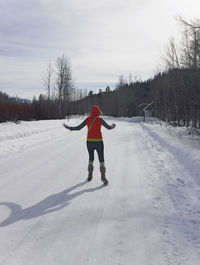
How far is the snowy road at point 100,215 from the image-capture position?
2.88 m

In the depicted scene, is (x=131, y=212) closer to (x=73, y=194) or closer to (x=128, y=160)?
(x=73, y=194)

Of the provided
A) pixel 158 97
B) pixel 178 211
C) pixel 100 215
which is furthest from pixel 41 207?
pixel 158 97

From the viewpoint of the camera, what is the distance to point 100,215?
3996 millimetres

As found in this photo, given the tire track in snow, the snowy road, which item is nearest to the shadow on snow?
the snowy road

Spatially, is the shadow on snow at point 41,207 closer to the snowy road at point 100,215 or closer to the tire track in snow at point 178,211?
the snowy road at point 100,215

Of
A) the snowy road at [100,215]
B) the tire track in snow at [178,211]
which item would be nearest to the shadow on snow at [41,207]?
the snowy road at [100,215]

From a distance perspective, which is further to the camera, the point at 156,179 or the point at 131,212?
the point at 156,179

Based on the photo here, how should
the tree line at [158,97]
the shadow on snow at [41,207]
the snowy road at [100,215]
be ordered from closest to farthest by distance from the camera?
the snowy road at [100,215]
the shadow on snow at [41,207]
the tree line at [158,97]

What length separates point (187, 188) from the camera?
17.7 ft

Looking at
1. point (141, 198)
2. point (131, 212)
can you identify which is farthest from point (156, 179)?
point (131, 212)

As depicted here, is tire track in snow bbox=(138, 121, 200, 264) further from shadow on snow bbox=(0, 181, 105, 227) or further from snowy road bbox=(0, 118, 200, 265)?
shadow on snow bbox=(0, 181, 105, 227)

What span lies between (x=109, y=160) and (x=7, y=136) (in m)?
7.87

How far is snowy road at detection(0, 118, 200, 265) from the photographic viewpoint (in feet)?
9.46

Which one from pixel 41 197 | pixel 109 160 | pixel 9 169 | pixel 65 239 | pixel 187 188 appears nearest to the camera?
pixel 65 239
